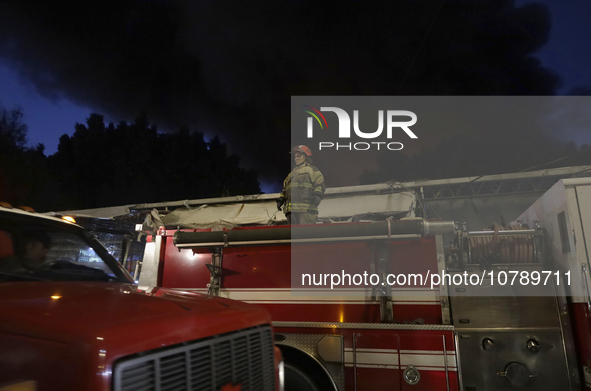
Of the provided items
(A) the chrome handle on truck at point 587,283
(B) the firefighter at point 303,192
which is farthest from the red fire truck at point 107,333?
(A) the chrome handle on truck at point 587,283

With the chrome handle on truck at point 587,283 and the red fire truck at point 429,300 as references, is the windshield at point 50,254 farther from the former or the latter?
the chrome handle on truck at point 587,283

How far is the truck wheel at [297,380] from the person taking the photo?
3.82 m

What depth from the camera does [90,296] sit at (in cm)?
200

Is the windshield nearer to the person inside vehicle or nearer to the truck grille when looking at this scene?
the person inside vehicle

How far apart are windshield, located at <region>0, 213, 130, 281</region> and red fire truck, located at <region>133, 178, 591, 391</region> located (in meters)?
1.39

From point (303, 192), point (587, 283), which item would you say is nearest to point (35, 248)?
point (303, 192)

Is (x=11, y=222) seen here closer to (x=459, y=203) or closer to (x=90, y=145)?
(x=459, y=203)

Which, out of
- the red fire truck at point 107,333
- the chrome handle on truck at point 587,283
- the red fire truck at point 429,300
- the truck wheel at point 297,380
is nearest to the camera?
the red fire truck at point 107,333

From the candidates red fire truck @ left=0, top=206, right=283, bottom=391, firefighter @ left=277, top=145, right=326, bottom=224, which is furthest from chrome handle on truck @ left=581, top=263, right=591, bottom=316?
firefighter @ left=277, top=145, right=326, bottom=224

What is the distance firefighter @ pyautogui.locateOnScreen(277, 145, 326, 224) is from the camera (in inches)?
204

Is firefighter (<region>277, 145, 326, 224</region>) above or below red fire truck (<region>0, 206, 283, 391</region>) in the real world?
above

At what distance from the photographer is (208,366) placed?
193 centimetres

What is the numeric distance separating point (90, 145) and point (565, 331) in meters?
42.7

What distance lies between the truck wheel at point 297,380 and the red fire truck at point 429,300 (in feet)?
0.03
